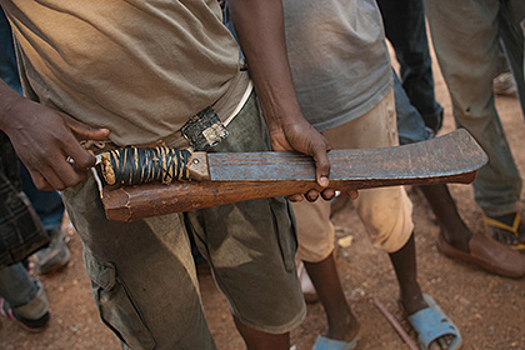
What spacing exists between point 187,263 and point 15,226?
3.99ft

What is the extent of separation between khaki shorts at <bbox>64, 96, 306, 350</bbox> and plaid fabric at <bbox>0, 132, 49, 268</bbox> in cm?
107

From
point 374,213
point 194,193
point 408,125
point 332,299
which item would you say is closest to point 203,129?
point 194,193

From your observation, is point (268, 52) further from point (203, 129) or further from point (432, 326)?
point (432, 326)

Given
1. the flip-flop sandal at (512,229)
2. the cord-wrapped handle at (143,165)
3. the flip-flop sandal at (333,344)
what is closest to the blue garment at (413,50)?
the flip-flop sandal at (512,229)

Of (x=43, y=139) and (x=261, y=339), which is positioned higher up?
(x=43, y=139)

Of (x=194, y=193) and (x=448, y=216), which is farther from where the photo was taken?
(x=448, y=216)

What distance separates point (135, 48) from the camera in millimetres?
1058

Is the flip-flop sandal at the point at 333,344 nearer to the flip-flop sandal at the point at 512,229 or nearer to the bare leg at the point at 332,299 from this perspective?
the bare leg at the point at 332,299

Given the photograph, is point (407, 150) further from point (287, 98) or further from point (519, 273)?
point (519, 273)

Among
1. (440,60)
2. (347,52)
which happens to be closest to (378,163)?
(347,52)

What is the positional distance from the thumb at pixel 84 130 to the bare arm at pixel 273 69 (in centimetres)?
49

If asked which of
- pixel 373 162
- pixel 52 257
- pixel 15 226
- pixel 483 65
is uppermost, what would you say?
pixel 373 162

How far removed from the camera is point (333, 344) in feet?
6.69

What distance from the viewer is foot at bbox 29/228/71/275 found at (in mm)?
2832
